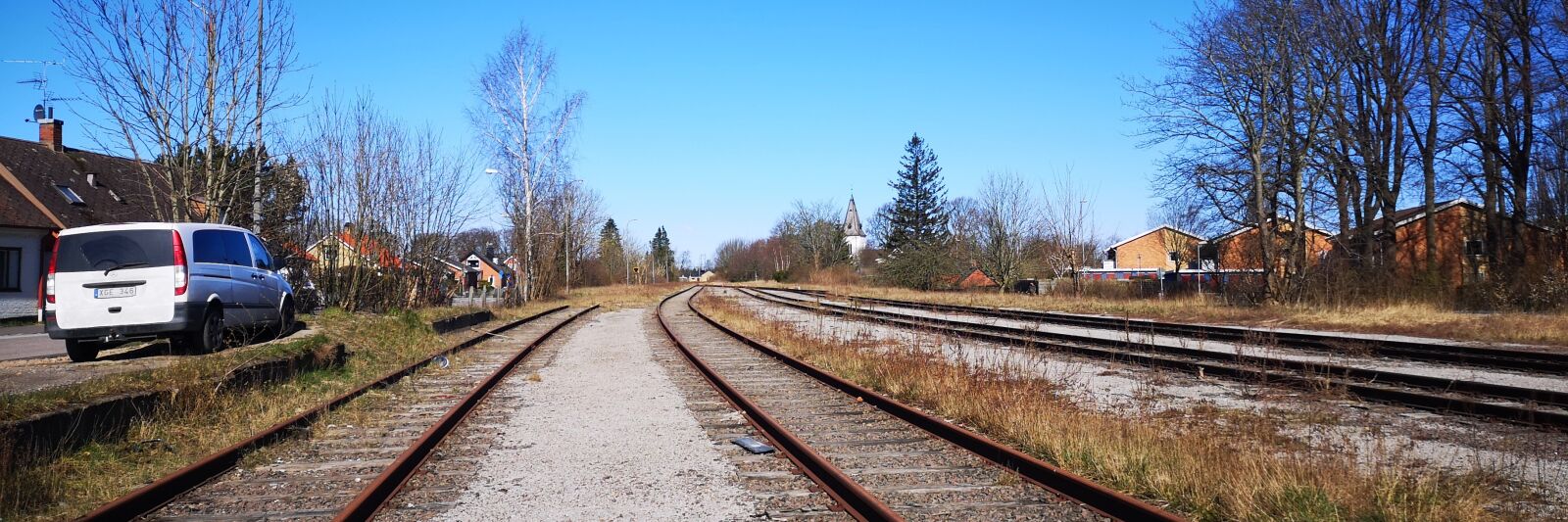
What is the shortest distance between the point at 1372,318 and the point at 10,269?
3539cm

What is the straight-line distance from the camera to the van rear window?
962 cm

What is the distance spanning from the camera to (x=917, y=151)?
73938mm

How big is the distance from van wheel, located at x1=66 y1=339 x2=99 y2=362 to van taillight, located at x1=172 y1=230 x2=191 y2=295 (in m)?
1.27

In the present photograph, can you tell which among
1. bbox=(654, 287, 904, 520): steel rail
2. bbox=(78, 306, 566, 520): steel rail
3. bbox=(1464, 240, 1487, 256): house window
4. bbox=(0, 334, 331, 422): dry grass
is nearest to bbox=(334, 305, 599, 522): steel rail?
bbox=(78, 306, 566, 520): steel rail

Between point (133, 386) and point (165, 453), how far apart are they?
1.44 m

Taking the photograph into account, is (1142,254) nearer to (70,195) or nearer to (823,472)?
(70,195)

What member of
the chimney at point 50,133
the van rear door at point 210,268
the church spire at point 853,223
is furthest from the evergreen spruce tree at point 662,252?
the van rear door at point 210,268

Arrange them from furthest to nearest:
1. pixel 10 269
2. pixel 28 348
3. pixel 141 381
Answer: pixel 10 269, pixel 28 348, pixel 141 381

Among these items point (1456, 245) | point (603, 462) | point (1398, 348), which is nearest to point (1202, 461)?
point (603, 462)

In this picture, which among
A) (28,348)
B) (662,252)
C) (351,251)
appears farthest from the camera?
(662,252)

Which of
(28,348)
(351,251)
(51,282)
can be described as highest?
(351,251)

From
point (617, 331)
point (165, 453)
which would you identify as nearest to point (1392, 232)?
point (617, 331)

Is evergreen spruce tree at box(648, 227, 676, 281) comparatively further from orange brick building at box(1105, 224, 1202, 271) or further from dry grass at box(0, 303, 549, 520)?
dry grass at box(0, 303, 549, 520)

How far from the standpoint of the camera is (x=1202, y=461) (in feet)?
17.4
